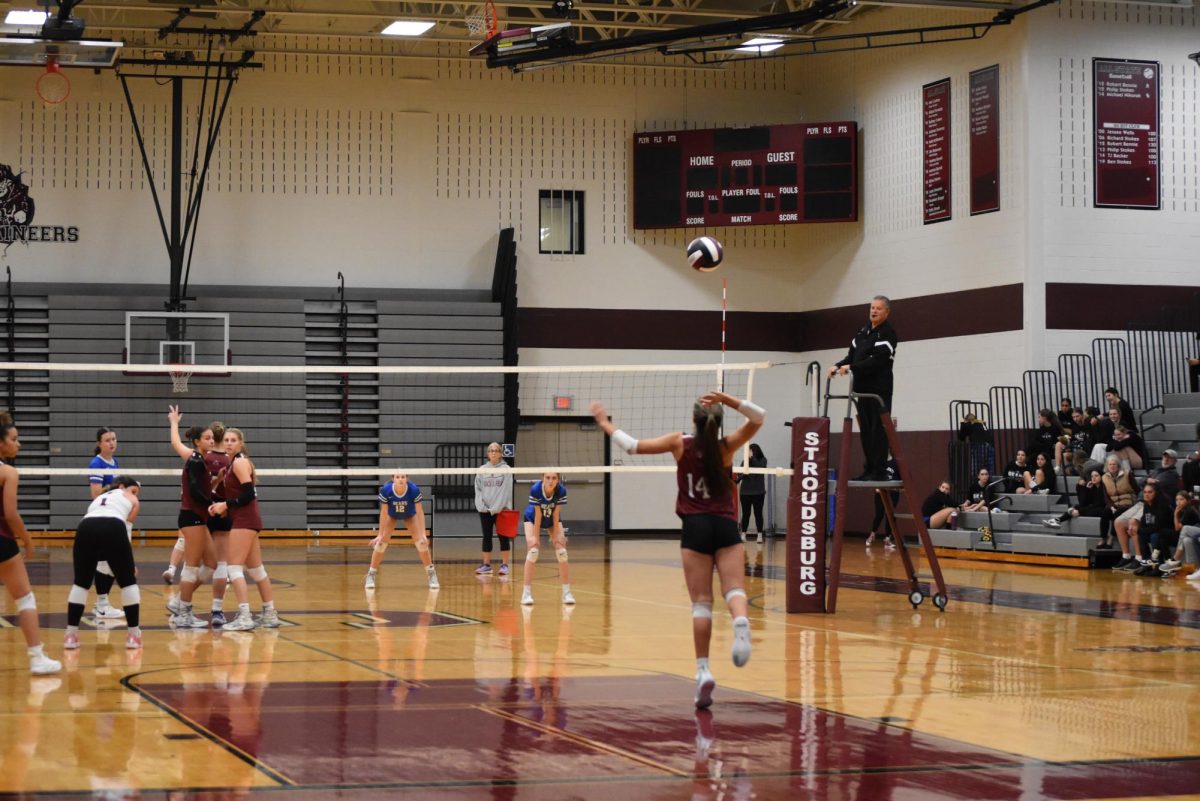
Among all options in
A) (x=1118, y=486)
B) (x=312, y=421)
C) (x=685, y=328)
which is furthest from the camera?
(x=685, y=328)

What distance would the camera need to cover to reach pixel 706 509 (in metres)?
8.31

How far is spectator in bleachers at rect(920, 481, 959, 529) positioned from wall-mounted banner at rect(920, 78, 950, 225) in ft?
15.7

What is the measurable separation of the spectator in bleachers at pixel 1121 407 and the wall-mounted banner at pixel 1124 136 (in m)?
3.59

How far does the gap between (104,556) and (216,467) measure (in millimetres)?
1437

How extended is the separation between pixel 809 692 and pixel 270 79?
21211mm

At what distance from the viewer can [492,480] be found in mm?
18344

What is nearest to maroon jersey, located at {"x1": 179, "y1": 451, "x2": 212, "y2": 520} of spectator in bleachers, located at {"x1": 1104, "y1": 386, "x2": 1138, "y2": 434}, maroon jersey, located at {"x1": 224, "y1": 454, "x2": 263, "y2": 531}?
maroon jersey, located at {"x1": 224, "y1": 454, "x2": 263, "y2": 531}

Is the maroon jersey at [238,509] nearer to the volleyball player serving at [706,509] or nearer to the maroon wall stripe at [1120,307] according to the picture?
the volleyball player serving at [706,509]

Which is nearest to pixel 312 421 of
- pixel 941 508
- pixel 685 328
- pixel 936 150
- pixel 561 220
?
pixel 561 220

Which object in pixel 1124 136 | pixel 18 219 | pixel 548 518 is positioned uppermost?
pixel 1124 136

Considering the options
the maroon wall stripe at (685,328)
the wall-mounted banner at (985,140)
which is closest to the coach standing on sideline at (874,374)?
the wall-mounted banner at (985,140)

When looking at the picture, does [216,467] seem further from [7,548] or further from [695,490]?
[695,490]

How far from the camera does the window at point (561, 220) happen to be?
28.0 m

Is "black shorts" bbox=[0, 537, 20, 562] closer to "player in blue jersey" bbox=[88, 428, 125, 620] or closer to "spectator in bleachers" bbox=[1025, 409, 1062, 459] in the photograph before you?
"player in blue jersey" bbox=[88, 428, 125, 620]
